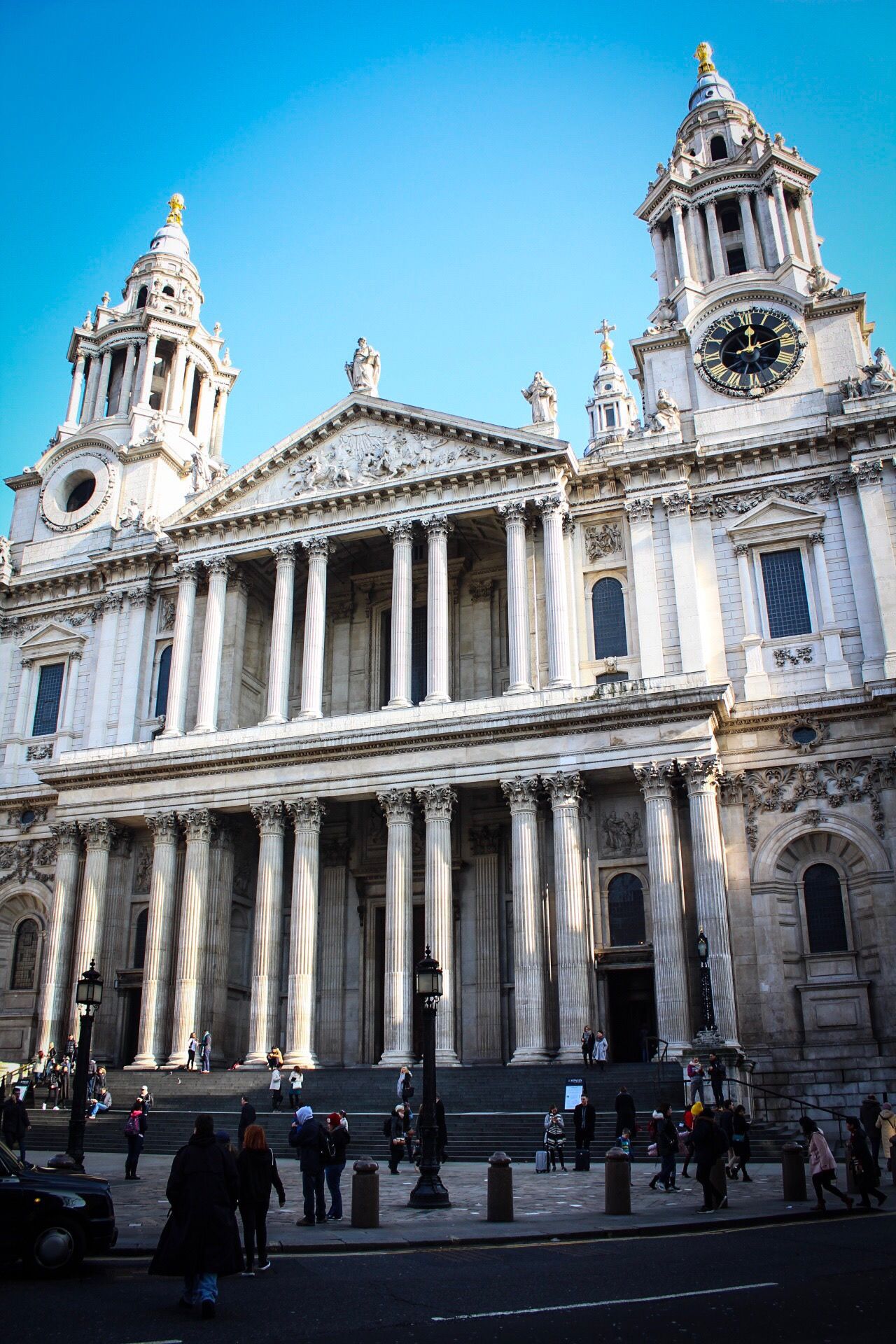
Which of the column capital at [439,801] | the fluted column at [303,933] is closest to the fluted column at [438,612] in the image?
the column capital at [439,801]

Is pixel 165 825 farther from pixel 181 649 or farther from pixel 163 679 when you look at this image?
pixel 163 679

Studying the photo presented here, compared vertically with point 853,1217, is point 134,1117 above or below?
above

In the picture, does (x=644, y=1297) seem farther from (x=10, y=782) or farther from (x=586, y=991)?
(x=10, y=782)

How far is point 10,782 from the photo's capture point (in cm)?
4634

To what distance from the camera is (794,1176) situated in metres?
18.7

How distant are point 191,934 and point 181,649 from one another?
10.6 metres

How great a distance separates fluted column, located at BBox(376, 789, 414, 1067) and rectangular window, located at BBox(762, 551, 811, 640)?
1327cm

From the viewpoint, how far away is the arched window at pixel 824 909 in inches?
1357

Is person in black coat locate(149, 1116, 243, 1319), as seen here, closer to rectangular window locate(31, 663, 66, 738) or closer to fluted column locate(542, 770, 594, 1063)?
fluted column locate(542, 770, 594, 1063)

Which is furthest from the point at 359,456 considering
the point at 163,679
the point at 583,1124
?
the point at 583,1124

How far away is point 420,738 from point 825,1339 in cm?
2758

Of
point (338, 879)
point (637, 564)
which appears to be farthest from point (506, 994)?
point (637, 564)

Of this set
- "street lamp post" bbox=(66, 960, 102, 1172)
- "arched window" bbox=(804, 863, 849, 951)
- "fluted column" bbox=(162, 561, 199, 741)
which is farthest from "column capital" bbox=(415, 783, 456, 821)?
"street lamp post" bbox=(66, 960, 102, 1172)

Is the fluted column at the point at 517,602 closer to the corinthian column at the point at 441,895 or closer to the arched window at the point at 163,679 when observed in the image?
the corinthian column at the point at 441,895
